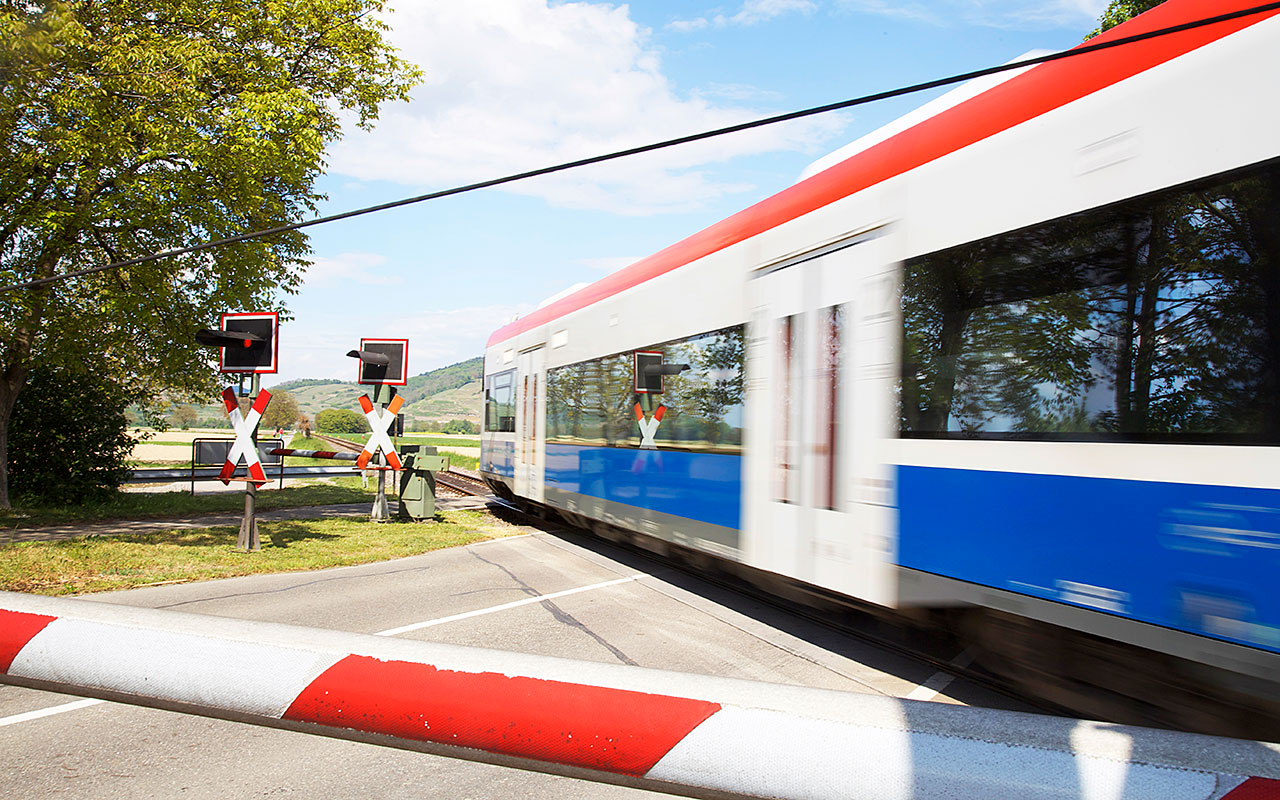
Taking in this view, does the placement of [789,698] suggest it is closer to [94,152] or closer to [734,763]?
[734,763]

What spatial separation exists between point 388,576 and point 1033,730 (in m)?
7.77

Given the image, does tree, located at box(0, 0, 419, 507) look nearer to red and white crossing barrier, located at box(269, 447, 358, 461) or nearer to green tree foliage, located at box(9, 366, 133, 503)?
green tree foliage, located at box(9, 366, 133, 503)

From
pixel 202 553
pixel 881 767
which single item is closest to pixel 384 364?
pixel 202 553

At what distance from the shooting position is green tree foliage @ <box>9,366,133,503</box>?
15523 millimetres

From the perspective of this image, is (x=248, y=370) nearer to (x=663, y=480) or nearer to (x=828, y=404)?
(x=663, y=480)

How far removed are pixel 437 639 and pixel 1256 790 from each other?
5145 mm

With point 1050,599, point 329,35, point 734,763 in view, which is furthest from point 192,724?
point 329,35

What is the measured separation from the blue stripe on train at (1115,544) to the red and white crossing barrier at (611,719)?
63.6 inches

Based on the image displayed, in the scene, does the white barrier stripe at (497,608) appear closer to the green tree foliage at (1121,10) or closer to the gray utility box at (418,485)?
the gray utility box at (418,485)

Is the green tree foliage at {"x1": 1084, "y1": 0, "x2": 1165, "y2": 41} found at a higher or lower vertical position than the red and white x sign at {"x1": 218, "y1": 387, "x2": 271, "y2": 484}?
higher

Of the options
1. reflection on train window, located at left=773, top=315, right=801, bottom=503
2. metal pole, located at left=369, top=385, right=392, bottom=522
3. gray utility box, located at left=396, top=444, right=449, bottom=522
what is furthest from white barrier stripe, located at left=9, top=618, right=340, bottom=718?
gray utility box, located at left=396, top=444, right=449, bottom=522

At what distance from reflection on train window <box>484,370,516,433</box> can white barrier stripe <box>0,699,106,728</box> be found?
9.93m

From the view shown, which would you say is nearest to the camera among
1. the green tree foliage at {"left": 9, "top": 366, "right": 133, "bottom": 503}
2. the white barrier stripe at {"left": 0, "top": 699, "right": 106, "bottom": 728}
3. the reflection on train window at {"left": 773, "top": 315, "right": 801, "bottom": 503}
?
the white barrier stripe at {"left": 0, "top": 699, "right": 106, "bottom": 728}

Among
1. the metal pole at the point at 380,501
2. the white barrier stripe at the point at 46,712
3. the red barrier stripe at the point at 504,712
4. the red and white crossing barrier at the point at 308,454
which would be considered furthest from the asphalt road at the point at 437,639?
the metal pole at the point at 380,501
